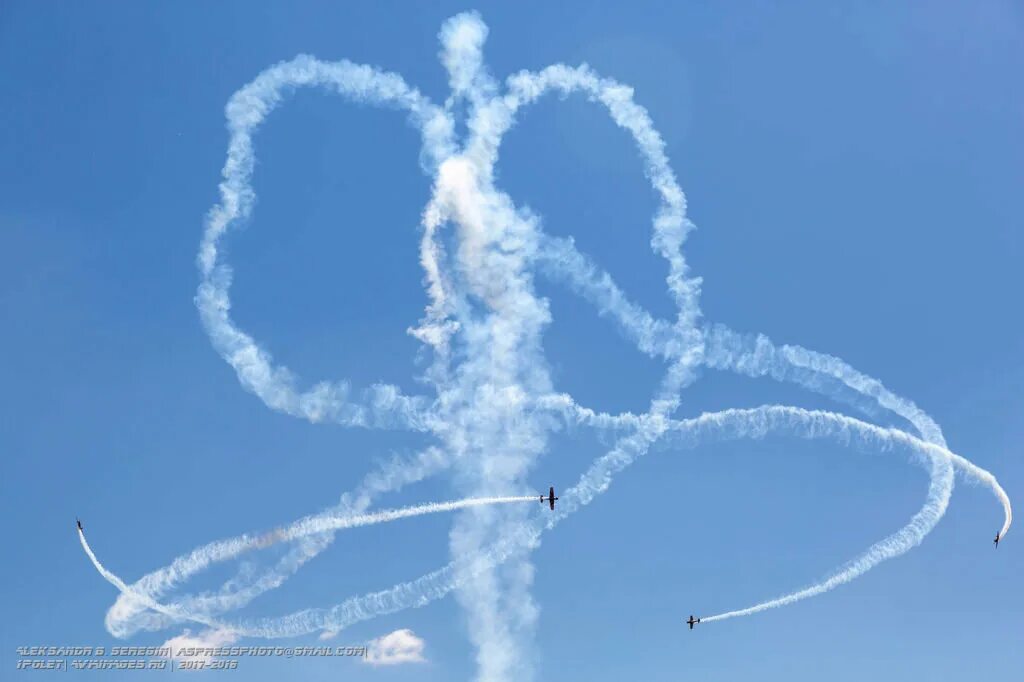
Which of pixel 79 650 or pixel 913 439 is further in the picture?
pixel 79 650

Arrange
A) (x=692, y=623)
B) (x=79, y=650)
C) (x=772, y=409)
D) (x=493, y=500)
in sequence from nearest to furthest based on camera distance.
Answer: (x=772, y=409) < (x=493, y=500) < (x=79, y=650) < (x=692, y=623)

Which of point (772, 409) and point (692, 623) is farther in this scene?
point (692, 623)

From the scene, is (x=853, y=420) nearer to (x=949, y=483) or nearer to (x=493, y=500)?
(x=949, y=483)

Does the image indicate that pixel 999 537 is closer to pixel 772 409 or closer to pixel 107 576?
pixel 772 409

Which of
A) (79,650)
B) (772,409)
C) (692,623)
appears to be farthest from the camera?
(692,623)

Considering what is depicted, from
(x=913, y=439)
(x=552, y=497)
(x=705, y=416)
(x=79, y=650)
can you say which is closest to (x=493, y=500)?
(x=552, y=497)

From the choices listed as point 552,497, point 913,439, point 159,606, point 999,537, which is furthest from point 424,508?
point 999,537

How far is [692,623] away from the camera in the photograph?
270 ft

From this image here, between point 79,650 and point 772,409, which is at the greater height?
point 772,409

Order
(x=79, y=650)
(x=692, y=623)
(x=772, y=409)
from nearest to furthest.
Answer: (x=772, y=409) < (x=79, y=650) < (x=692, y=623)

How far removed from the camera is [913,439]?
65188 mm

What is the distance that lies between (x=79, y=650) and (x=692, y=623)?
53.5 metres

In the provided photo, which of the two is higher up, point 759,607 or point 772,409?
point 772,409

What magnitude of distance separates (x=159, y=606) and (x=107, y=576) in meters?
5.93
